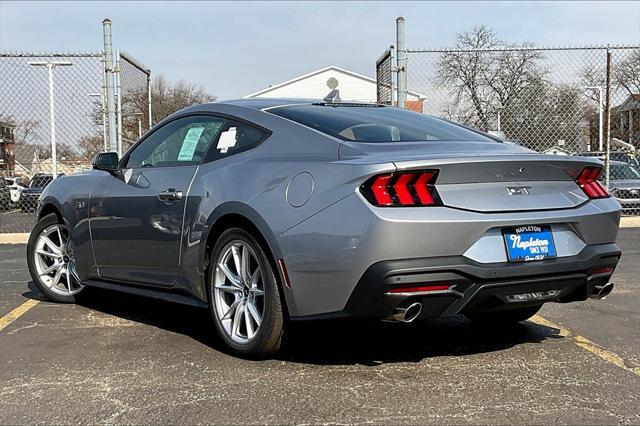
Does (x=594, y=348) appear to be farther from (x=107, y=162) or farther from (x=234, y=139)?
(x=107, y=162)

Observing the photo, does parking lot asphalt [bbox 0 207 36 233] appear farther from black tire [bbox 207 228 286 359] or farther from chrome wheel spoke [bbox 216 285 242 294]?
black tire [bbox 207 228 286 359]

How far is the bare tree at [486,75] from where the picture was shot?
36.6 feet

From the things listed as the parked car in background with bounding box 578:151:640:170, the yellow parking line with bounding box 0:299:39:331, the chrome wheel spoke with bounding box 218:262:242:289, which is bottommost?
the yellow parking line with bounding box 0:299:39:331

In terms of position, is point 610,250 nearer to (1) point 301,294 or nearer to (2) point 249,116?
(1) point 301,294

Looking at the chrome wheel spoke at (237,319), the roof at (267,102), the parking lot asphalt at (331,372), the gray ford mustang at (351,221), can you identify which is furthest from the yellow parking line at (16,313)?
the roof at (267,102)

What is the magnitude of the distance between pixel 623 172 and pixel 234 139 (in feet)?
44.7

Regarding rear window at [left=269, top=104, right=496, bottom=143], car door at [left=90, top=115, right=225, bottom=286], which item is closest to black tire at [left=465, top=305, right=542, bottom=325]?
rear window at [left=269, top=104, right=496, bottom=143]

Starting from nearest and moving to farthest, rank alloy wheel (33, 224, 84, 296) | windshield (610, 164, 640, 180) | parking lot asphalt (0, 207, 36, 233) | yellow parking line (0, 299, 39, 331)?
yellow parking line (0, 299, 39, 331) → alloy wheel (33, 224, 84, 296) → parking lot asphalt (0, 207, 36, 233) → windshield (610, 164, 640, 180)

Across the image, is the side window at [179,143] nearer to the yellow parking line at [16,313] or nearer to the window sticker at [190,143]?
the window sticker at [190,143]

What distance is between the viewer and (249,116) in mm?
4238

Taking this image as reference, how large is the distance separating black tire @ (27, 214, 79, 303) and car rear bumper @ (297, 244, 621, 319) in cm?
301

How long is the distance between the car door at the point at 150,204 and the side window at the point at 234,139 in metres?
0.08

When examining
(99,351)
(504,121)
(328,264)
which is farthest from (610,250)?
(504,121)

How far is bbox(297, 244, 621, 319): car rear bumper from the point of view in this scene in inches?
127
